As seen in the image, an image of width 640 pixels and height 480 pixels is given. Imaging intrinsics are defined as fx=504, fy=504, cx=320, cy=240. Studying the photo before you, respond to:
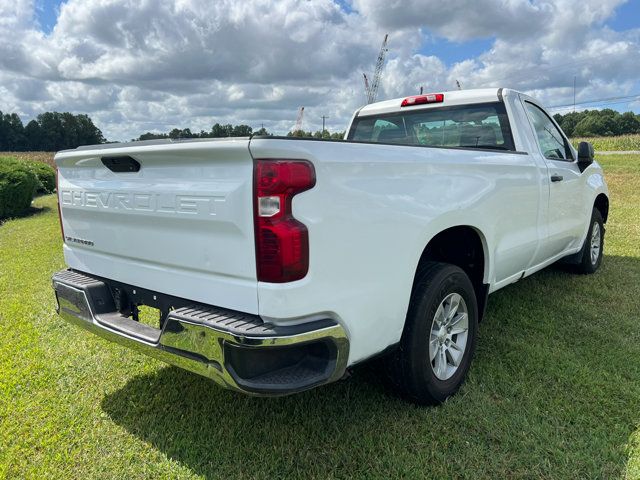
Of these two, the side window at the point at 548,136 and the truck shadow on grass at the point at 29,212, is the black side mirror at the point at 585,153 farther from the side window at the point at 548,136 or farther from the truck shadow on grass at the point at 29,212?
the truck shadow on grass at the point at 29,212

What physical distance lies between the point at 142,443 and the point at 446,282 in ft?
6.28

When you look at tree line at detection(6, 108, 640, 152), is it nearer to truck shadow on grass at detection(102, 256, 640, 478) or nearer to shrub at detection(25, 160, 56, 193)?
shrub at detection(25, 160, 56, 193)

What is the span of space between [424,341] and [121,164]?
6.09 feet

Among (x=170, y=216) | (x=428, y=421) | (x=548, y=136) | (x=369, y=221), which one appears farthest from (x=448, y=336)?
(x=548, y=136)

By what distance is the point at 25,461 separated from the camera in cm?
266

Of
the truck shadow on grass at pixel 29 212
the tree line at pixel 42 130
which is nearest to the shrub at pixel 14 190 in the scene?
the truck shadow on grass at pixel 29 212

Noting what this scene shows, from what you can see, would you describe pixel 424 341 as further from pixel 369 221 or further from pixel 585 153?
pixel 585 153

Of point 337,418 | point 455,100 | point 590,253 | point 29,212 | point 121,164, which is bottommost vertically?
point 29,212

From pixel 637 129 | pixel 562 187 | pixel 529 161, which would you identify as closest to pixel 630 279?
pixel 562 187

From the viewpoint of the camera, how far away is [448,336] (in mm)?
3078

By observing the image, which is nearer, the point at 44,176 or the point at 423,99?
the point at 423,99

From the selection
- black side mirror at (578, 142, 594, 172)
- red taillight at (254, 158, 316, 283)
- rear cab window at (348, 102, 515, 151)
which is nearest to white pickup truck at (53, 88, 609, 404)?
red taillight at (254, 158, 316, 283)

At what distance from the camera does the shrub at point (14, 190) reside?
12.3 metres

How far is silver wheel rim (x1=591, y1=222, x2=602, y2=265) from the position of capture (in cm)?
562
